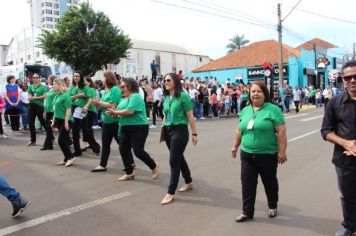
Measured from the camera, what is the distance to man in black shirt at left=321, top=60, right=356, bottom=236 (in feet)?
12.8

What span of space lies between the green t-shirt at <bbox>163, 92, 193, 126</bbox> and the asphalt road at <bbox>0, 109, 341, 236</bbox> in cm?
109

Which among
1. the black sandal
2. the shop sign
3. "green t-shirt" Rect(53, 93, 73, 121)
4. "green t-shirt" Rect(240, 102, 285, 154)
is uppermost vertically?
the shop sign

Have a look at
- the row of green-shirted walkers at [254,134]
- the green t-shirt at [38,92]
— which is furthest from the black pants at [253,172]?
the green t-shirt at [38,92]

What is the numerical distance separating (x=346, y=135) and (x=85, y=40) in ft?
124

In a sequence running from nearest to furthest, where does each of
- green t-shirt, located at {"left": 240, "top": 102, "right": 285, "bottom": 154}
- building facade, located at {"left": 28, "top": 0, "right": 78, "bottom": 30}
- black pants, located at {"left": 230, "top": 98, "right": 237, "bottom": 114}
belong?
green t-shirt, located at {"left": 240, "top": 102, "right": 285, "bottom": 154}
black pants, located at {"left": 230, "top": 98, "right": 237, "bottom": 114}
building facade, located at {"left": 28, "top": 0, "right": 78, "bottom": 30}

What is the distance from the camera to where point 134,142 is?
6.66m

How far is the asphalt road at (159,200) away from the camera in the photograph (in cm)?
473

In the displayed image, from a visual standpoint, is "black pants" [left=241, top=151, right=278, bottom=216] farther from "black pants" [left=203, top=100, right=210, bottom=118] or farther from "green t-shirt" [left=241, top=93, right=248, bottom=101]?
"green t-shirt" [left=241, top=93, right=248, bottom=101]

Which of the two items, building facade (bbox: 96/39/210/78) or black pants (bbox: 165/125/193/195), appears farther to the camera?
building facade (bbox: 96/39/210/78)

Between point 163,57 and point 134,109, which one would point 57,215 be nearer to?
point 134,109

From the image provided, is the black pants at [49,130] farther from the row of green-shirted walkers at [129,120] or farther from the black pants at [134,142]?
the black pants at [134,142]

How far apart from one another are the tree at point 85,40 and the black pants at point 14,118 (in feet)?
83.0

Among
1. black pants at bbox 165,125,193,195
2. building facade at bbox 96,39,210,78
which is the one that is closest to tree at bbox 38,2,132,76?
building facade at bbox 96,39,210,78

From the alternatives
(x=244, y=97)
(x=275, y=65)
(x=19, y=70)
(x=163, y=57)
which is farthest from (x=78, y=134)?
(x=163, y=57)
